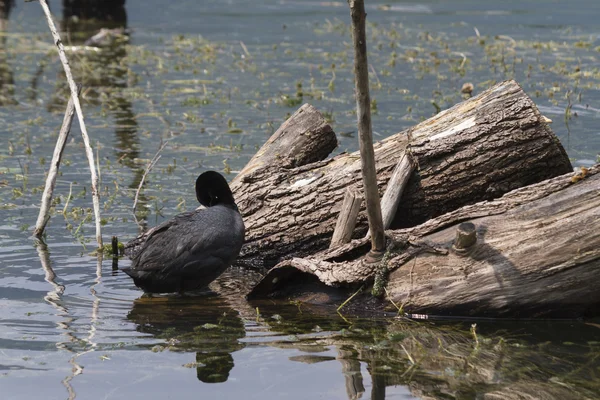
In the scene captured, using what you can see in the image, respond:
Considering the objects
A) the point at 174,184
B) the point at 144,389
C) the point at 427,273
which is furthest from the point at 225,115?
the point at 144,389

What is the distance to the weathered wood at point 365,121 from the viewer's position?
5.71 metres

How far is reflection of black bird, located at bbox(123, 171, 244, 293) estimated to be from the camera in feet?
22.5

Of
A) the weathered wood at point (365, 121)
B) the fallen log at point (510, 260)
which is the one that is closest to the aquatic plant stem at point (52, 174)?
the fallen log at point (510, 260)

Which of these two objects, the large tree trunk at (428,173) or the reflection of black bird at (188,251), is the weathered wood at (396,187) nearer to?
the large tree trunk at (428,173)

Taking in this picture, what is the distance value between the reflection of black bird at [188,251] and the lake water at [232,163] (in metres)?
0.18

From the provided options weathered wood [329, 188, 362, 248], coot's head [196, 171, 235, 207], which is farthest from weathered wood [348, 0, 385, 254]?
coot's head [196, 171, 235, 207]

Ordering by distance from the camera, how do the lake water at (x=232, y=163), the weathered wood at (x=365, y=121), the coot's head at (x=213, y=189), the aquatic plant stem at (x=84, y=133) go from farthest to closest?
1. the aquatic plant stem at (x=84, y=133)
2. the coot's head at (x=213, y=189)
3. the weathered wood at (x=365, y=121)
4. the lake water at (x=232, y=163)

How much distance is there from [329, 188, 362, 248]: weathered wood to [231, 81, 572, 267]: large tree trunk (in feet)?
1.16

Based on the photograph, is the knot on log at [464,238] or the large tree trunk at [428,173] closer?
the knot on log at [464,238]

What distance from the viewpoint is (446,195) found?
23.3 feet

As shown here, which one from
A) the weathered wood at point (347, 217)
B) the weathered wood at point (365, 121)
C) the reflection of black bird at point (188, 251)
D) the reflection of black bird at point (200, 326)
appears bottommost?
the reflection of black bird at point (200, 326)

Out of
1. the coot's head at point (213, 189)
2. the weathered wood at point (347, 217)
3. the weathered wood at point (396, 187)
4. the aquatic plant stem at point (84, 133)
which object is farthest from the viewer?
the aquatic plant stem at point (84, 133)

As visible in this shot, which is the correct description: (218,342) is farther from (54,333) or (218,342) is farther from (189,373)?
(54,333)

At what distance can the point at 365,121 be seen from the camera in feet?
19.5
